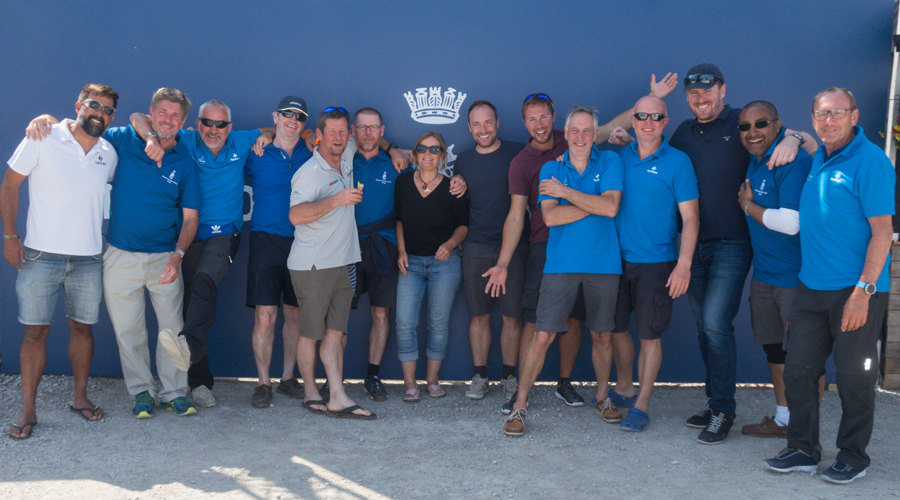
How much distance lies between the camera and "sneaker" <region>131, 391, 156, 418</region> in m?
3.75

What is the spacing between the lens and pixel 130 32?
14.6 ft

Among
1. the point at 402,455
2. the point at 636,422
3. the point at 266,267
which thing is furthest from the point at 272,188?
the point at 636,422

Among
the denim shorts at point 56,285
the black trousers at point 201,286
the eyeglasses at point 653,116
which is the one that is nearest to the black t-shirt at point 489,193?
the eyeglasses at point 653,116

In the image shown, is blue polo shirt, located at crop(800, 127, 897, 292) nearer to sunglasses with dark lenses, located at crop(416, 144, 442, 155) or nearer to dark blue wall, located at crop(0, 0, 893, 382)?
dark blue wall, located at crop(0, 0, 893, 382)

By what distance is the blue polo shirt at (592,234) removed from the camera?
3.51 meters

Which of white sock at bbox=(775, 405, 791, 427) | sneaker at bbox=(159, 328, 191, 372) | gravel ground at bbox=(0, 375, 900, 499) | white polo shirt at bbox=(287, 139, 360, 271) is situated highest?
white polo shirt at bbox=(287, 139, 360, 271)

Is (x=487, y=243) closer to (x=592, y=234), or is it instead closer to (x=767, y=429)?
(x=592, y=234)

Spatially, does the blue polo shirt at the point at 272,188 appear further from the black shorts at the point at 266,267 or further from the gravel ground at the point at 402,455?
the gravel ground at the point at 402,455

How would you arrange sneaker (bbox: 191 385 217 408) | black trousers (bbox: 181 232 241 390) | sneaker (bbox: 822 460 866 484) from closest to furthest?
1. sneaker (bbox: 822 460 866 484)
2. black trousers (bbox: 181 232 241 390)
3. sneaker (bbox: 191 385 217 408)

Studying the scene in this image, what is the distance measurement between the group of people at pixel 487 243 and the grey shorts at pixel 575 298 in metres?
0.01

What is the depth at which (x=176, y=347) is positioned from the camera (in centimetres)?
347

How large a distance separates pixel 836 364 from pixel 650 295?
0.96 m

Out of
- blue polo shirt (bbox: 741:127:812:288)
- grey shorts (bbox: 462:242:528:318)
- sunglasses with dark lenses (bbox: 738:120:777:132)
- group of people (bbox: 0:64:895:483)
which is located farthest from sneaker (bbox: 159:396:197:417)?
sunglasses with dark lenses (bbox: 738:120:777:132)

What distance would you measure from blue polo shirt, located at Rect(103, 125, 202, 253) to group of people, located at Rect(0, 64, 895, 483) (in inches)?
0.5
